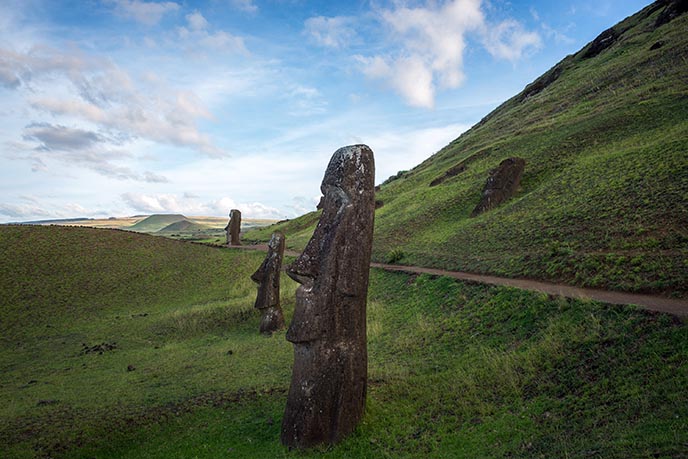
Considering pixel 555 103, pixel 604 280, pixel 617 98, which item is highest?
pixel 555 103

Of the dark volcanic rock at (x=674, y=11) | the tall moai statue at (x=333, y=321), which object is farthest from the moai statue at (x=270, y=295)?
the dark volcanic rock at (x=674, y=11)

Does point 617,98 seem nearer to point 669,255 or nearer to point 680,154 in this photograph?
point 680,154

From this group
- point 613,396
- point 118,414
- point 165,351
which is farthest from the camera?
point 165,351

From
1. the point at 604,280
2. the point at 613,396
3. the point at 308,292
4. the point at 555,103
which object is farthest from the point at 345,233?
the point at 555,103

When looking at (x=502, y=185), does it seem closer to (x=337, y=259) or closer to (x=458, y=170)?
(x=458, y=170)

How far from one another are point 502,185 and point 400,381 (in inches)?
962

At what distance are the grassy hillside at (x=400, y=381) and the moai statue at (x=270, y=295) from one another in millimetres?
843

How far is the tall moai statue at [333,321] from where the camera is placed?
27.3 ft

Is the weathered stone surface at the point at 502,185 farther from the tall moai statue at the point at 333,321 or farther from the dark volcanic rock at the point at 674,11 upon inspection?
the dark volcanic rock at the point at 674,11

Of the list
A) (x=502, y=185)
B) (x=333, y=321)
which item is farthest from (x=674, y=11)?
(x=333, y=321)

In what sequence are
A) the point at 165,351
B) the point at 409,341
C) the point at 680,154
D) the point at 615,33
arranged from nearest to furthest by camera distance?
the point at 409,341 → the point at 165,351 → the point at 680,154 → the point at 615,33

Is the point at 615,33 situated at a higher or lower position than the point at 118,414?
higher

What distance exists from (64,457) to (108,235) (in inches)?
1247

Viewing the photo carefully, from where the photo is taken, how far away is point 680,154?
21000mm
